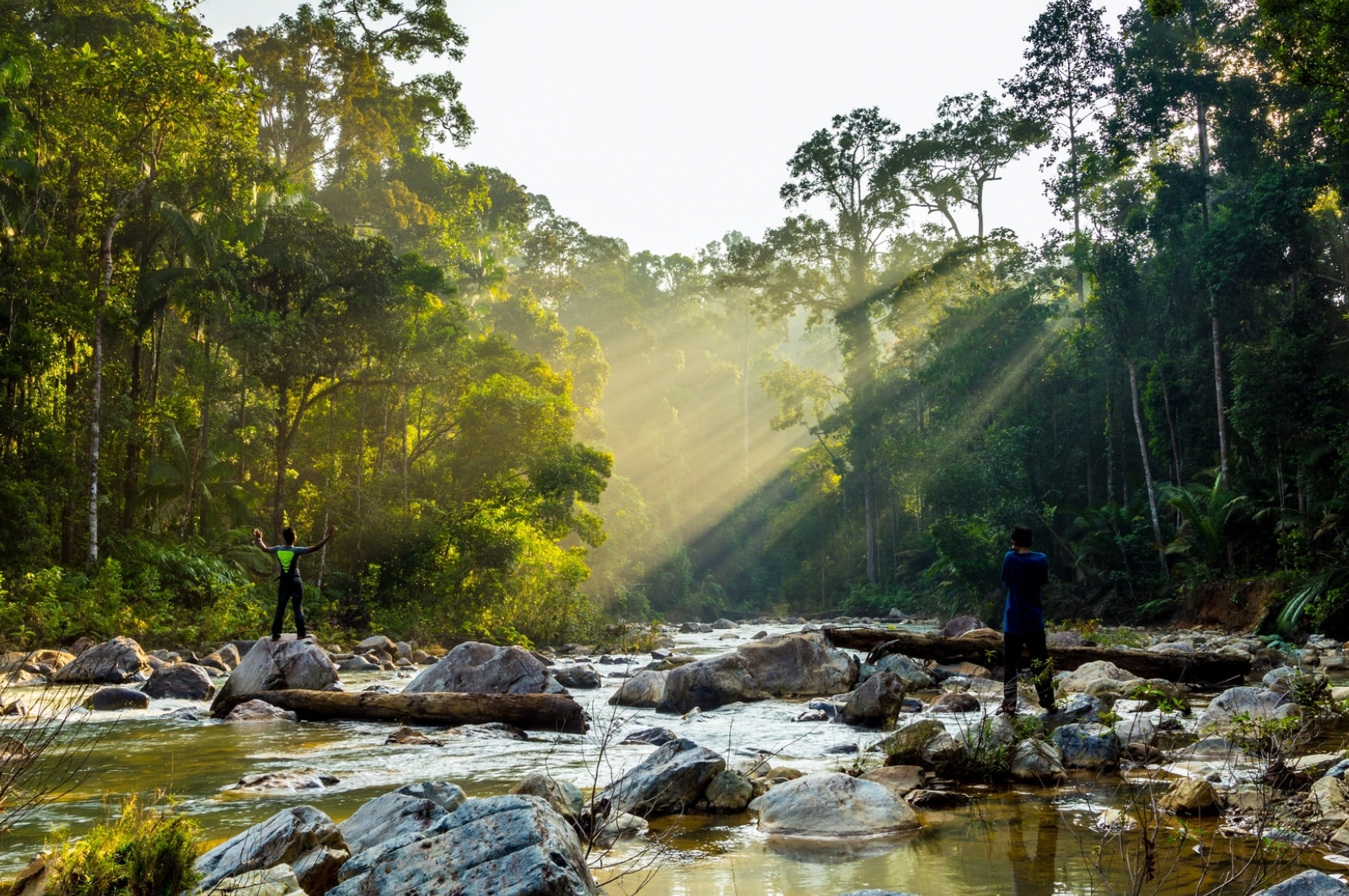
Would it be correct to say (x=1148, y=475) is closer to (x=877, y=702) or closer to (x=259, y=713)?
(x=877, y=702)

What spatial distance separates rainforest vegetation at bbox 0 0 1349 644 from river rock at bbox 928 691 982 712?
7.43 meters

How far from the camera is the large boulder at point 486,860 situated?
9.64 ft

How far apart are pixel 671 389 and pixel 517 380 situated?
31348mm

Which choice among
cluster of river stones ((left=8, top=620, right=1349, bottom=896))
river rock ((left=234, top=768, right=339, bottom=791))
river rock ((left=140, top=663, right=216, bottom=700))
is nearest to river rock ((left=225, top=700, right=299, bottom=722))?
cluster of river stones ((left=8, top=620, right=1349, bottom=896))

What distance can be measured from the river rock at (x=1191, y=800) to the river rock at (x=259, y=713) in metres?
7.63

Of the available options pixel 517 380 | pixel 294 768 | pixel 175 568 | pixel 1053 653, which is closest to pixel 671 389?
pixel 517 380

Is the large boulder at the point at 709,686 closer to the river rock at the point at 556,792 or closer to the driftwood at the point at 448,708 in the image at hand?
the driftwood at the point at 448,708

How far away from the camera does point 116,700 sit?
9.54m

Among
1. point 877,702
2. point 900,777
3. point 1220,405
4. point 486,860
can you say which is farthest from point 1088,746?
point 1220,405

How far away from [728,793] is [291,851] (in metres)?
2.56

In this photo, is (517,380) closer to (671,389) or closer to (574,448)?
(574,448)

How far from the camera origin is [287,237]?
19734 mm

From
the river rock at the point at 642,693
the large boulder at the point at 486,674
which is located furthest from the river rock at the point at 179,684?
the river rock at the point at 642,693

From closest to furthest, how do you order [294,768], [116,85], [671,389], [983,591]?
[294,768] < [116,85] < [983,591] < [671,389]
